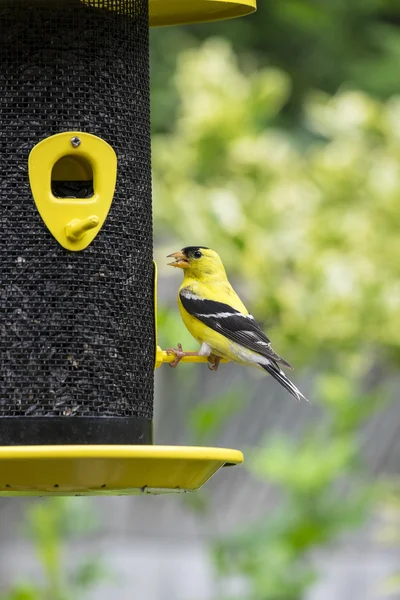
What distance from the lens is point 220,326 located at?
591cm

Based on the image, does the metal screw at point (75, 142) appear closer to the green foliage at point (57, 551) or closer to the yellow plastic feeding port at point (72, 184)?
the yellow plastic feeding port at point (72, 184)

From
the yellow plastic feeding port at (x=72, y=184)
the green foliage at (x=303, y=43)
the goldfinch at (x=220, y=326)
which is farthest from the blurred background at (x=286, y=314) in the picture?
the green foliage at (x=303, y=43)

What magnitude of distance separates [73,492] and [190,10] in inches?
79.7

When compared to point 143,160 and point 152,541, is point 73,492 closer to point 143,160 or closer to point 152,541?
point 143,160

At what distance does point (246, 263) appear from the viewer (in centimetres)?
842

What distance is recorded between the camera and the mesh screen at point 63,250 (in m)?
4.68

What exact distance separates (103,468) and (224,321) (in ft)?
6.17

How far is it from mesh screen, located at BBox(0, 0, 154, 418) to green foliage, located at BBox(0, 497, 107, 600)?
3322mm

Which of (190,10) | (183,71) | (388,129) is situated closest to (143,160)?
(190,10)

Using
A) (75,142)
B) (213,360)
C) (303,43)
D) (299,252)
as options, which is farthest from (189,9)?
(303,43)

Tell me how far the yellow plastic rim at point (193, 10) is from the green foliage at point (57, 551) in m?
3.62

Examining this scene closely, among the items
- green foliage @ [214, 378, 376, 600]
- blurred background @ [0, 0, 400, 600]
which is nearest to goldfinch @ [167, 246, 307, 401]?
blurred background @ [0, 0, 400, 600]

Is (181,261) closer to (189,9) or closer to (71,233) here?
(189,9)

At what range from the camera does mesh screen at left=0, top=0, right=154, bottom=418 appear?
15.3ft
